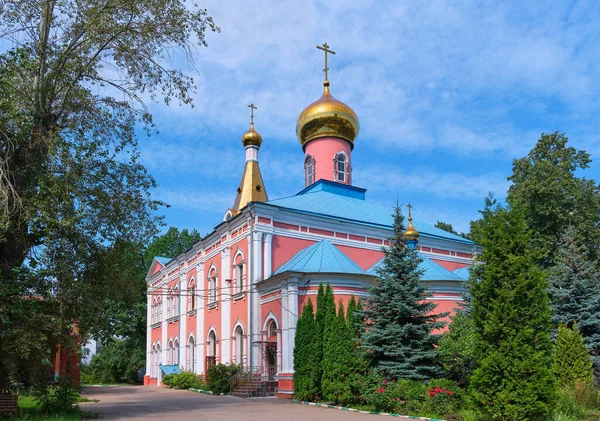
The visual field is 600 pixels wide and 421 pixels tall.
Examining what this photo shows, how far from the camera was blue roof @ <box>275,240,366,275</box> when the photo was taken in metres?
19.2

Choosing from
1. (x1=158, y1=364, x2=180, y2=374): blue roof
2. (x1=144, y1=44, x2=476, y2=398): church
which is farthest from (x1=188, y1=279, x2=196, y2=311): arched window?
(x1=158, y1=364, x2=180, y2=374): blue roof

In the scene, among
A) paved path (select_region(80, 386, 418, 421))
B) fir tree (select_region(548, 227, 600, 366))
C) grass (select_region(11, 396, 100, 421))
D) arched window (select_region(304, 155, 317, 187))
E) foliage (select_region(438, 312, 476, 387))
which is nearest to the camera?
grass (select_region(11, 396, 100, 421))

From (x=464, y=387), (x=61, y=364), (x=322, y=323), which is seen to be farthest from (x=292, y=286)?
(x=61, y=364)

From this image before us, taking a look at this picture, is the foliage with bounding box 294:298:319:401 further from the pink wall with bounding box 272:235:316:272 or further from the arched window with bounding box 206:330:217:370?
the arched window with bounding box 206:330:217:370

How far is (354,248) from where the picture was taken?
22.7m

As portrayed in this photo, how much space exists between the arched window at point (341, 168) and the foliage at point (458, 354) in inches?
535

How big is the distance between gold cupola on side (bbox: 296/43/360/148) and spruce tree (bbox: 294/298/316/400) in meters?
11.8

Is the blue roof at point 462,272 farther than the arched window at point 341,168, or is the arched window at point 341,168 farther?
the arched window at point 341,168

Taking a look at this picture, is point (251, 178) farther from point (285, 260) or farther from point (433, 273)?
point (433, 273)

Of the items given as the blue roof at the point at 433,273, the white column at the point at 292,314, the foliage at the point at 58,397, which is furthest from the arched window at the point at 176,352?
the foliage at the point at 58,397

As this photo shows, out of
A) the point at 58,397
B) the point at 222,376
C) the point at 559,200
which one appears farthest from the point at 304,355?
the point at 559,200

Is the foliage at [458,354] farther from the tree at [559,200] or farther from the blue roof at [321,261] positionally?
the tree at [559,200]

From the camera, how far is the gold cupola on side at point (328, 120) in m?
26.8

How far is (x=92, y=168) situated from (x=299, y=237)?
1000cm
